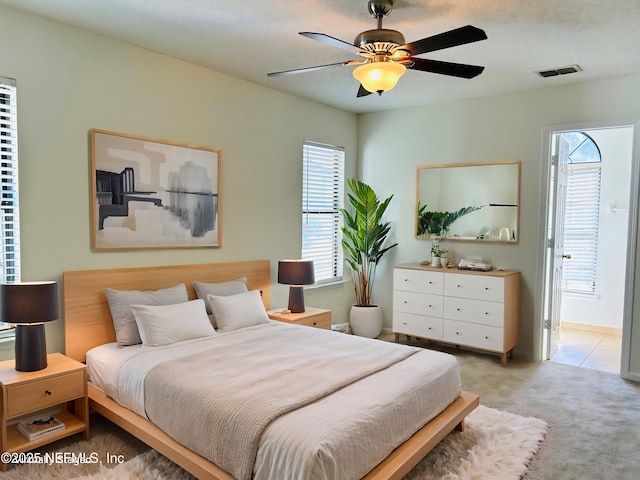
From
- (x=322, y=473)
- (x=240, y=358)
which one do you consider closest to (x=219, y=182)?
(x=240, y=358)

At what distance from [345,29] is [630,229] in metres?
3.03

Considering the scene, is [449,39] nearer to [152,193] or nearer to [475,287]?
[152,193]

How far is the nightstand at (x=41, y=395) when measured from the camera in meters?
2.48

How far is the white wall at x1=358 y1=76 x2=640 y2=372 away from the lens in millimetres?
4215

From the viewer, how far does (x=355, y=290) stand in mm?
5645

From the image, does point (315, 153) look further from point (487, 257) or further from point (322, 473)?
point (322, 473)

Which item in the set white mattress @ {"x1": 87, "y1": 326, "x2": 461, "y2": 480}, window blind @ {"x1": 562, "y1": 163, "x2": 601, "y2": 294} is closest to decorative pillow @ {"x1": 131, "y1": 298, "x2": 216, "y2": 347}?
white mattress @ {"x1": 87, "y1": 326, "x2": 461, "y2": 480}

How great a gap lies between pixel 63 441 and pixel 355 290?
3551mm

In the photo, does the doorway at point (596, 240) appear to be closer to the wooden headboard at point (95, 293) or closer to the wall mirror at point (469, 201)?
the wall mirror at point (469, 201)

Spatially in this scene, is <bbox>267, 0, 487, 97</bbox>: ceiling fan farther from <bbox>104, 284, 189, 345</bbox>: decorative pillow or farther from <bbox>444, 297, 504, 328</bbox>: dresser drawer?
<bbox>444, 297, 504, 328</bbox>: dresser drawer

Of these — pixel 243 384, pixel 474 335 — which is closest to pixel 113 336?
pixel 243 384

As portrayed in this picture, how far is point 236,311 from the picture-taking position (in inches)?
144

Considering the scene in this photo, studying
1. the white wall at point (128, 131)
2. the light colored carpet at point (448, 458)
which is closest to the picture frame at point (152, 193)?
the white wall at point (128, 131)

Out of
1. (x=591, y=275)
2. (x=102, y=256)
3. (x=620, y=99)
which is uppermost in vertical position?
(x=620, y=99)
